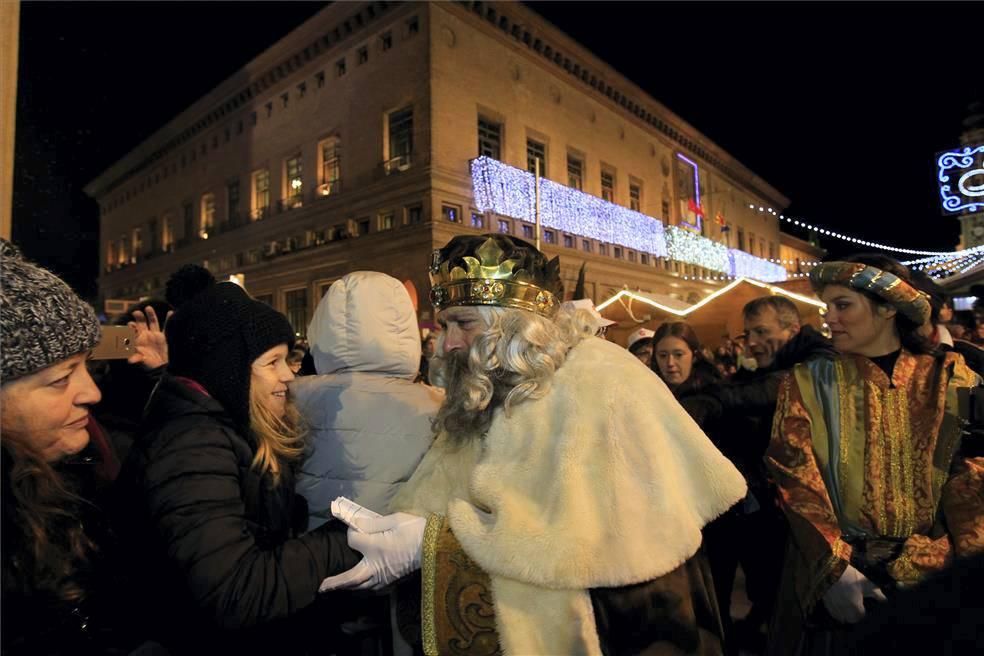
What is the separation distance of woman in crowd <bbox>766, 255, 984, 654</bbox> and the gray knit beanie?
263 cm

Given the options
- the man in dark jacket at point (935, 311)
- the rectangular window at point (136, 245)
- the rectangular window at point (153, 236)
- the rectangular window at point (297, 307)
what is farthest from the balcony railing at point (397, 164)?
the rectangular window at point (136, 245)

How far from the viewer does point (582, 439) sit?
1585 mm

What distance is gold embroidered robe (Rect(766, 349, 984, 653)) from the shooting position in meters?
2.12

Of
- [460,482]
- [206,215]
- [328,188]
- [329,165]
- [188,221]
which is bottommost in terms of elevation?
[460,482]

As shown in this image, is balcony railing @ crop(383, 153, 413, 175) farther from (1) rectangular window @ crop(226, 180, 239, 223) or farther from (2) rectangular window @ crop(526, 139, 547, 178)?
(1) rectangular window @ crop(226, 180, 239, 223)

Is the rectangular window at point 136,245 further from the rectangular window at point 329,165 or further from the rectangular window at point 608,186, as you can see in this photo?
the rectangular window at point 608,186

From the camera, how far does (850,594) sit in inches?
81.0

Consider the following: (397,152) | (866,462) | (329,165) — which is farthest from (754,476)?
(329,165)

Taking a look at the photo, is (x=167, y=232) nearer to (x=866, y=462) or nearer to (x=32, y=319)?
(x=32, y=319)

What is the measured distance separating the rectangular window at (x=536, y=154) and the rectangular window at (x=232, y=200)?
1894 centimetres

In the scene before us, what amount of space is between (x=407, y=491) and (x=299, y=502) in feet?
1.43

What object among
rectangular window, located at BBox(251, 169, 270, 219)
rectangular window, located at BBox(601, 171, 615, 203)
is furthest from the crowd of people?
rectangular window, located at BBox(601, 171, 615, 203)

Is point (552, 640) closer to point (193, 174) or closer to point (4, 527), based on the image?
point (4, 527)

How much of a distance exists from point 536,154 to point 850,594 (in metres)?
28.9
